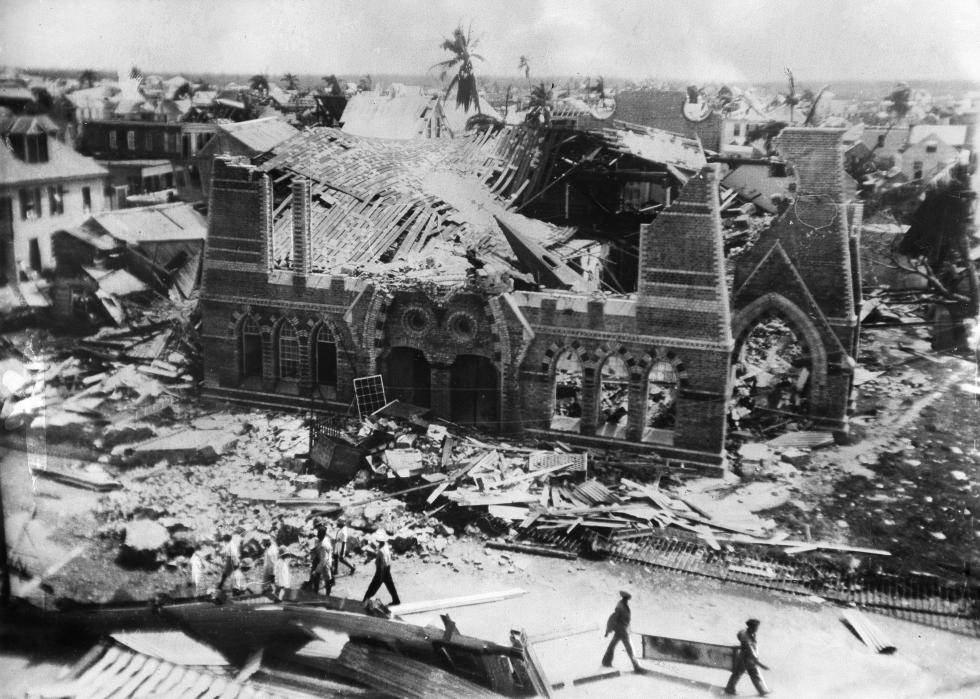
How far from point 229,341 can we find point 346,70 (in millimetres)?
2803

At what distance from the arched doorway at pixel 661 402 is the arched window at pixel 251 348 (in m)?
3.74

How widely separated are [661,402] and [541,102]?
275 cm

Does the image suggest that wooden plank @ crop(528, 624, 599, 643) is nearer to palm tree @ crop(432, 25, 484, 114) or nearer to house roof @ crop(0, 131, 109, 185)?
palm tree @ crop(432, 25, 484, 114)

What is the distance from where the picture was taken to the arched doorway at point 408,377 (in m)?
7.98

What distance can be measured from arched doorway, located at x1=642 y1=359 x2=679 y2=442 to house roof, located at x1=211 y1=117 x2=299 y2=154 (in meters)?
3.94

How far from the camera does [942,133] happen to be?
23.1ft

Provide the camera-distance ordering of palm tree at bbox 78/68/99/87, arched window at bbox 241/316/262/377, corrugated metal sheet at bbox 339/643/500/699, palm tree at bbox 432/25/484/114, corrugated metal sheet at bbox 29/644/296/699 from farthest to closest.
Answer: arched window at bbox 241/316/262/377, palm tree at bbox 78/68/99/87, corrugated metal sheet at bbox 29/644/296/699, palm tree at bbox 432/25/484/114, corrugated metal sheet at bbox 339/643/500/699

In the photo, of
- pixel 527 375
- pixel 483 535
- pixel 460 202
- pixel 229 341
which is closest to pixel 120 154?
pixel 229 341

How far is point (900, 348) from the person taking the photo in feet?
23.8

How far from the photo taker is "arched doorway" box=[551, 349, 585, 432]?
773 centimetres

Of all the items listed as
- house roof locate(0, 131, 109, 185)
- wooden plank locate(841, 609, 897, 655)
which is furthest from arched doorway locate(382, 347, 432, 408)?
wooden plank locate(841, 609, 897, 655)

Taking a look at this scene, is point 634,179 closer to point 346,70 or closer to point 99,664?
point 346,70

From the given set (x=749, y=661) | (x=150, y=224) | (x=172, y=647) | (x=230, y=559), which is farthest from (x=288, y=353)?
(x=749, y=661)

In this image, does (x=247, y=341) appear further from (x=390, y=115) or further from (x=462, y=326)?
(x=390, y=115)
